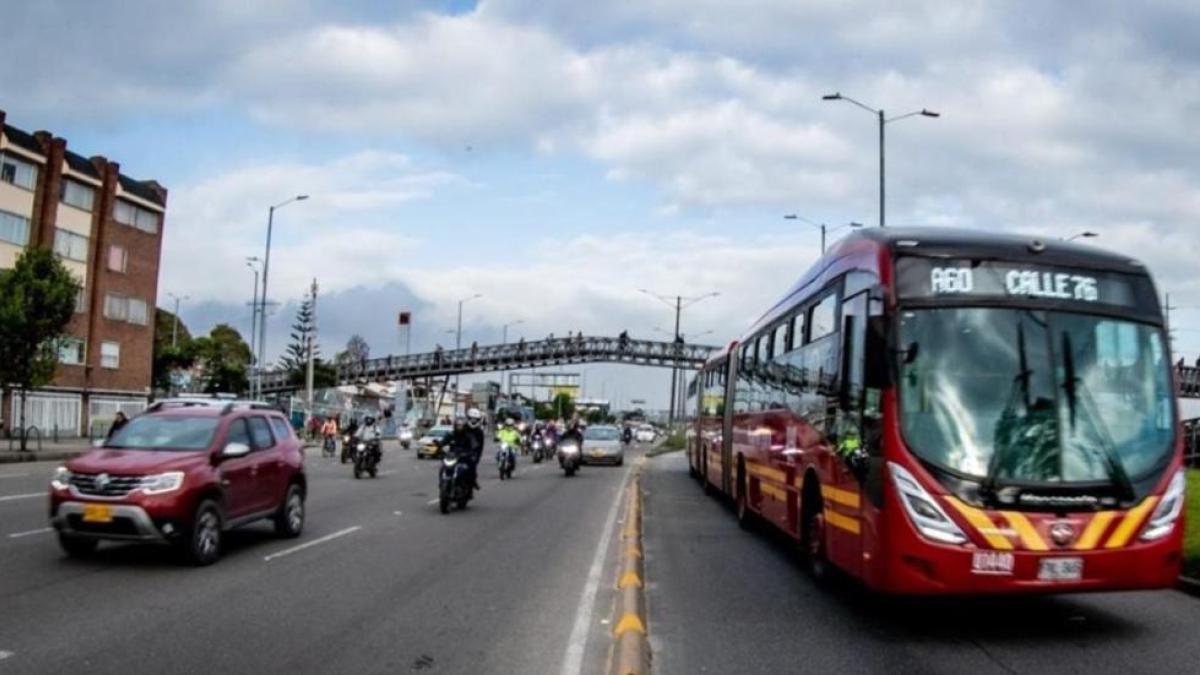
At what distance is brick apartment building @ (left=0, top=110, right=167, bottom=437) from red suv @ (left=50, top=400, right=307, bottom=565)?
35.0 metres

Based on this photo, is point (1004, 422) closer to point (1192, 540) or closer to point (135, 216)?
point (1192, 540)

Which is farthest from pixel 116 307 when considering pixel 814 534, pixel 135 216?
pixel 814 534

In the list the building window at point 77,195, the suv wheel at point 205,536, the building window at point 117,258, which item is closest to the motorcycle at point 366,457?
the suv wheel at point 205,536

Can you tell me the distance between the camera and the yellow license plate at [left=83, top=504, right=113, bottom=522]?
1069 cm

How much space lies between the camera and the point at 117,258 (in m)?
55.2

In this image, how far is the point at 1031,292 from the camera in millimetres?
8680

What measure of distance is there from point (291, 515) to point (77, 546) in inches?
112

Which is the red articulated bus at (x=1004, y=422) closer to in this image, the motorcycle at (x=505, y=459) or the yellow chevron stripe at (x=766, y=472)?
the yellow chevron stripe at (x=766, y=472)

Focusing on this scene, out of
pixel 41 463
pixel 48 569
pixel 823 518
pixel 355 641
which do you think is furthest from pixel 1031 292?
pixel 41 463

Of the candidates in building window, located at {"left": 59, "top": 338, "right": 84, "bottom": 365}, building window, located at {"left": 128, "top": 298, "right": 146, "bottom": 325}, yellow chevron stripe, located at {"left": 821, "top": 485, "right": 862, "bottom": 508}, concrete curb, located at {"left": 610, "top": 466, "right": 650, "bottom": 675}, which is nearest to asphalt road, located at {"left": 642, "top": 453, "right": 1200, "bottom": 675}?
concrete curb, located at {"left": 610, "top": 466, "right": 650, "bottom": 675}

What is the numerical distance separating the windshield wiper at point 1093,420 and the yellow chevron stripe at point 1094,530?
245mm

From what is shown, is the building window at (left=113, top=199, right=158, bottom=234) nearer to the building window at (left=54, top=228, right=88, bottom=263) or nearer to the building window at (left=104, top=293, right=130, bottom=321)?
the building window at (left=54, top=228, right=88, bottom=263)

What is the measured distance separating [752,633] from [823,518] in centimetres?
217

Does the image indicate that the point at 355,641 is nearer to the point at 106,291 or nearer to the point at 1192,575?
the point at 1192,575
